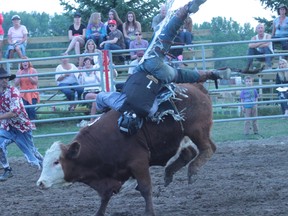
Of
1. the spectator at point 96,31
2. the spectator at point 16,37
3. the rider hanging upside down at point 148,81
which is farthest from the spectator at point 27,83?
the rider hanging upside down at point 148,81

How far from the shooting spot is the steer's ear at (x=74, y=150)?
642 cm

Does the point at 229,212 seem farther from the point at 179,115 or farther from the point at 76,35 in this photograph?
the point at 76,35

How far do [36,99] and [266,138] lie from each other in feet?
14.6

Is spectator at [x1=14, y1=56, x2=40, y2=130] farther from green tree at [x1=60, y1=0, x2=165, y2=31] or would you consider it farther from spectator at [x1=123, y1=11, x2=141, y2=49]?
green tree at [x1=60, y1=0, x2=165, y2=31]

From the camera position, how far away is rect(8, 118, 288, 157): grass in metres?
12.2

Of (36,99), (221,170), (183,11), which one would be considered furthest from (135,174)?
(36,99)

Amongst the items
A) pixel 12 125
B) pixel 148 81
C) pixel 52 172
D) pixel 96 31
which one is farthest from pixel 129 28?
pixel 52 172

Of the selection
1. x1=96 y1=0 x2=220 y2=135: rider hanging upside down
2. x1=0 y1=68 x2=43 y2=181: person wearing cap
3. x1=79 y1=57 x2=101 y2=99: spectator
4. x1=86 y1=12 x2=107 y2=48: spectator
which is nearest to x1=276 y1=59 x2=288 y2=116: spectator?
x1=79 y1=57 x2=101 y2=99: spectator

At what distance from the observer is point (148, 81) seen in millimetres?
6746

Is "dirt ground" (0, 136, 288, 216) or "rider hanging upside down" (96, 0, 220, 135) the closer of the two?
"rider hanging upside down" (96, 0, 220, 135)

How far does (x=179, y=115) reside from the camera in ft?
22.7

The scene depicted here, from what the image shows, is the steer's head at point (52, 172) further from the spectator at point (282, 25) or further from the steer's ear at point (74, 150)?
the spectator at point (282, 25)

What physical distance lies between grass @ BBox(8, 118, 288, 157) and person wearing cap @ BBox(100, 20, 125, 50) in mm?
1772

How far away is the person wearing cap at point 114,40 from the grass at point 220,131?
177cm
